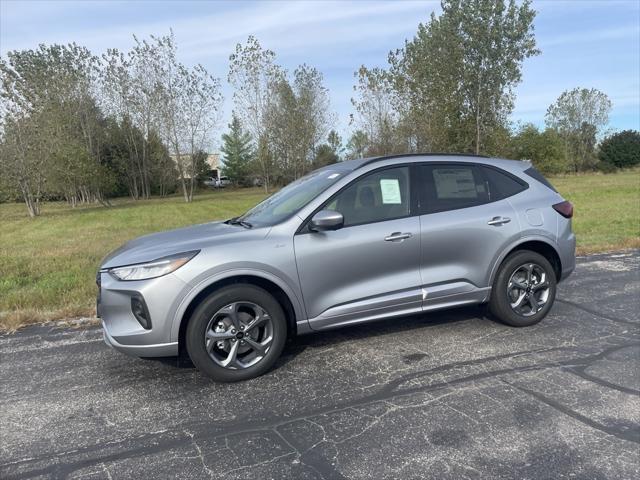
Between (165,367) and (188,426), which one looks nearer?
(188,426)

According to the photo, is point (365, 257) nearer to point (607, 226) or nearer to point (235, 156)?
point (607, 226)

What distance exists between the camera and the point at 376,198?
4230mm

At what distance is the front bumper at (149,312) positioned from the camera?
11.4 ft

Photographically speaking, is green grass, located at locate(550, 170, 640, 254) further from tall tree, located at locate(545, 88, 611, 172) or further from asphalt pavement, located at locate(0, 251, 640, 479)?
tall tree, located at locate(545, 88, 611, 172)

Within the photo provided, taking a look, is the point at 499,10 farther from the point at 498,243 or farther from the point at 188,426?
the point at 188,426

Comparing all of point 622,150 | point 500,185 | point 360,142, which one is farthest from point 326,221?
point 622,150

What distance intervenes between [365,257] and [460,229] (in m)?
1.02

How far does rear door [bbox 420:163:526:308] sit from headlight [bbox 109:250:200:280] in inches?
80.6

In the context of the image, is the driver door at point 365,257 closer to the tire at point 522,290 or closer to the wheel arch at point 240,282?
the wheel arch at point 240,282

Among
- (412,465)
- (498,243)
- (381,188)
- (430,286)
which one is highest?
(381,188)

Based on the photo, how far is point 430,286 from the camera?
4285 mm

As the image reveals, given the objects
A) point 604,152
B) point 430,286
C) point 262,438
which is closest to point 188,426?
point 262,438

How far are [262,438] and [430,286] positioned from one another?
81.7 inches

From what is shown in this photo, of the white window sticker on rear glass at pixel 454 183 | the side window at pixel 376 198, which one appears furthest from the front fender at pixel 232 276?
the white window sticker on rear glass at pixel 454 183
